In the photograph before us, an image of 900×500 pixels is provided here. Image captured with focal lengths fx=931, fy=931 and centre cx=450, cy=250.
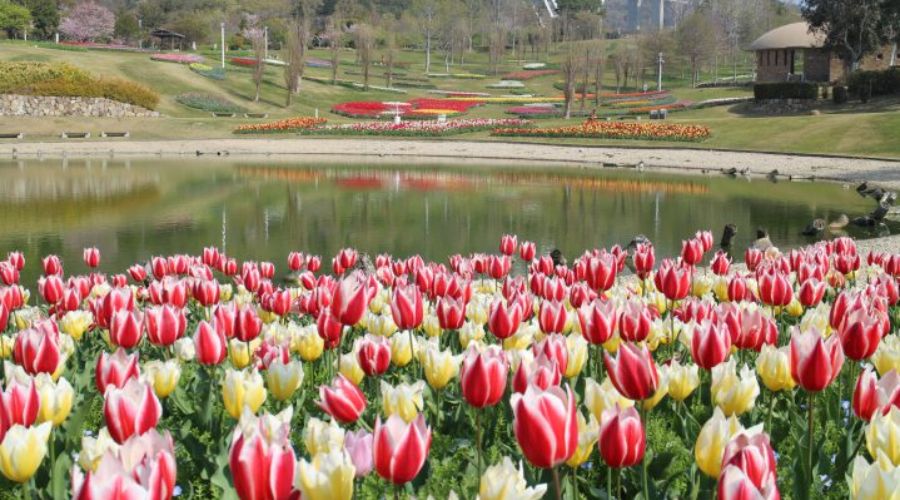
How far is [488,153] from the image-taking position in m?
43.6

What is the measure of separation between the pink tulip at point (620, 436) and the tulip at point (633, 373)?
420 millimetres

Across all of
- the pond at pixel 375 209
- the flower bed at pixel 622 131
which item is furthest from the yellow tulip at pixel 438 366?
the flower bed at pixel 622 131

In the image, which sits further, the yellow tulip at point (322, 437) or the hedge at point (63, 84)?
the hedge at point (63, 84)

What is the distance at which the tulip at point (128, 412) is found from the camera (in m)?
2.49

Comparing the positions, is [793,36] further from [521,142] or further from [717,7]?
[717,7]

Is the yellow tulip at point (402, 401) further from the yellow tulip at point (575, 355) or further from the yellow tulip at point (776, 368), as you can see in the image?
the yellow tulip at point (776, 368)

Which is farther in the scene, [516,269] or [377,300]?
[516,269]

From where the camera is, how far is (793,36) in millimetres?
62281

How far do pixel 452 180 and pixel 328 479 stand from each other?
2993 centimetres

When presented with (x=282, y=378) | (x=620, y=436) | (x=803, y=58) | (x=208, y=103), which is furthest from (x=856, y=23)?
(x=620, y=436)

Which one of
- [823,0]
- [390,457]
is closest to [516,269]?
[390,457]

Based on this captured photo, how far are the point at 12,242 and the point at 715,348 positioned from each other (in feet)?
56.3

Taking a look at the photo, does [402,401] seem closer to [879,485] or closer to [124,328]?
[879,485]


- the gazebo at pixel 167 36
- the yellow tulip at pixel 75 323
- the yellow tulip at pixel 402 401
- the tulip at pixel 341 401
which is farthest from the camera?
the gazebo at pixel 167 36
